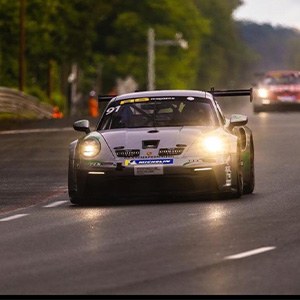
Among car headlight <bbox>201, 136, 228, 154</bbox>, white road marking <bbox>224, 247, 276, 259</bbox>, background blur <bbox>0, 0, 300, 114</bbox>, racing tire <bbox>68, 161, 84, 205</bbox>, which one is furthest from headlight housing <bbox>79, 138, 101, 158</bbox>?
background blur <bbox>0, 0, 300, 114</bbox>

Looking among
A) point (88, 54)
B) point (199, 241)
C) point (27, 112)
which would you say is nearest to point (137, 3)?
point (88, 54)

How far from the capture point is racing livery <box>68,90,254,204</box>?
19.1 m

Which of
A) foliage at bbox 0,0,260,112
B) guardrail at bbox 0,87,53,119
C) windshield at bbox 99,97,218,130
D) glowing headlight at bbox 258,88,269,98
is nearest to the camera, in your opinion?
windshield at bbox 99,97,218,130

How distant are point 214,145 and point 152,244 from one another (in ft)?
16.5

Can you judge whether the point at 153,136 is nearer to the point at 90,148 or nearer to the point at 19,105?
the point at 90,148

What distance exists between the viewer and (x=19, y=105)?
64.1 meters

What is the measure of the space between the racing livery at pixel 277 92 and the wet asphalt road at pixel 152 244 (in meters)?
36.8

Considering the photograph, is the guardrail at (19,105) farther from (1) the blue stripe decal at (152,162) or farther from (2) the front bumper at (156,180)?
(1) the blue stripe decal at (152,162)

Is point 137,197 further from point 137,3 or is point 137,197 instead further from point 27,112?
point 137,3

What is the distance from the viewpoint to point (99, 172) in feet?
63.2

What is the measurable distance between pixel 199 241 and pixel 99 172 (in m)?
4.82

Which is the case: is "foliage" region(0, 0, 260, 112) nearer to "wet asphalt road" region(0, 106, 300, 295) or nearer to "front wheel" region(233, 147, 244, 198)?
"wet asphalt road" region(0, 106, 300, 295)

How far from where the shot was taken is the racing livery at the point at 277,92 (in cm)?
6088

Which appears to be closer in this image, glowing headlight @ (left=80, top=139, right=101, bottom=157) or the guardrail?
glowing headlight @ (left=80, top=139, right=101, bottom=157)
